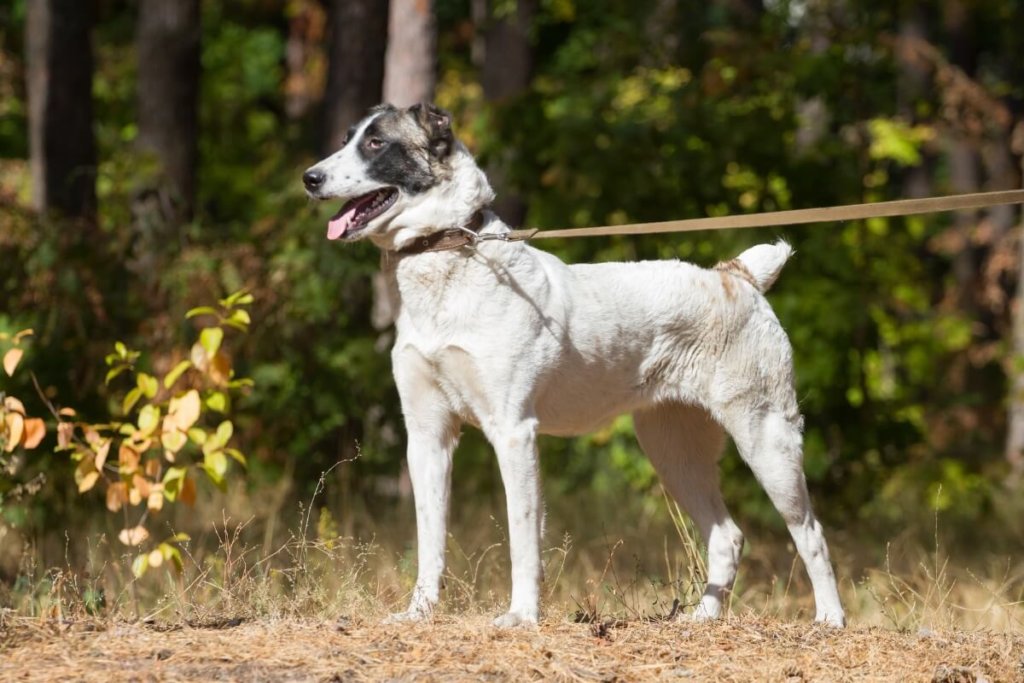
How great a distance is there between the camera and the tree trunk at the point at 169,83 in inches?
373

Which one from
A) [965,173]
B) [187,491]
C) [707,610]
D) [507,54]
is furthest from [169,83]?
[965,173]

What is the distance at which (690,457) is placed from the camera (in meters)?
5.68

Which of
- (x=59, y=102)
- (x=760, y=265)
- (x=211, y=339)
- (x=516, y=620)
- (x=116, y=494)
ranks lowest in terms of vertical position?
(x=516, y=620)

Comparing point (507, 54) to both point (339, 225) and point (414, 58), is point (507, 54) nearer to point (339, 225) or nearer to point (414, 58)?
point (414, 58)

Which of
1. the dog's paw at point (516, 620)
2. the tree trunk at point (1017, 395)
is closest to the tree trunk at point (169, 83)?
the dog's paw at point (516, 620)

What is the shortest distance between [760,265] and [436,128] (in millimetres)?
1637

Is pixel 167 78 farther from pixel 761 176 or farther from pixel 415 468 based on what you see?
pixel 415 468

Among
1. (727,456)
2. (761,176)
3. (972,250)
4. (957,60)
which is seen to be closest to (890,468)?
(727,456)

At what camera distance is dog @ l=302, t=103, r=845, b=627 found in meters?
4.71

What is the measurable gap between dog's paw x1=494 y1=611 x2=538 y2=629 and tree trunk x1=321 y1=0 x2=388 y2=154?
19.1ft

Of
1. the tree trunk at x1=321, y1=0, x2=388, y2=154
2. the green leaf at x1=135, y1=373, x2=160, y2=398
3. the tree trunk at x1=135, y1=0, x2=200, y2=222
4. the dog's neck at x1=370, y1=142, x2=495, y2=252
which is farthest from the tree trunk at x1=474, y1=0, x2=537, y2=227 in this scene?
the dog's neck at x1=370, y1=142, x2=495, y2=252

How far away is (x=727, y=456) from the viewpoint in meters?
8.95

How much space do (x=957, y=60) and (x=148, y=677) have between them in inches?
685

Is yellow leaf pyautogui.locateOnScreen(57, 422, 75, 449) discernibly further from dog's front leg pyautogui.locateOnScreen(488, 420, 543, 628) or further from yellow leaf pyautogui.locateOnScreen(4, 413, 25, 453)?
dog's front leg pyautogui.locateOnScreen(488, 420, 543, 628)
